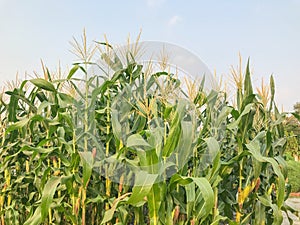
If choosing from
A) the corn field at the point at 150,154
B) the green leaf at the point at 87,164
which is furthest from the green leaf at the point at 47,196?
the green leaf at the point at 87,164

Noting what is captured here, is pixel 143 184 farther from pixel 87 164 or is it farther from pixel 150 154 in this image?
pixel 87 164

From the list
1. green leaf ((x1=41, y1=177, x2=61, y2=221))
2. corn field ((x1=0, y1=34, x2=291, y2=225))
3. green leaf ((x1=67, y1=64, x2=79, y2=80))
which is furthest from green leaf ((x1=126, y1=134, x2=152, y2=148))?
green leaf ((x1=67, y1=64, x2=79, y2=80))

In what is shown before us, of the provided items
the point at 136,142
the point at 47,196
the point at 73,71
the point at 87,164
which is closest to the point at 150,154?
the point at 136,142

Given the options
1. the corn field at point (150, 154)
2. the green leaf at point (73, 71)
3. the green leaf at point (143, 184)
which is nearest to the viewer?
the green leaf at point (143, 184)

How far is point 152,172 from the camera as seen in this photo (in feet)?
6.75

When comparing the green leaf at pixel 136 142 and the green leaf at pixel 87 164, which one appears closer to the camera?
the green leaf at pixel 136 142

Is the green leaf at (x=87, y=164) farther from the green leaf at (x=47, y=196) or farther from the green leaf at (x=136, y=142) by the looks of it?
the green leaf at (x=136, y=142)

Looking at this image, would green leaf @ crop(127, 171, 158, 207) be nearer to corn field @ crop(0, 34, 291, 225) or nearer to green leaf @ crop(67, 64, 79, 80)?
corn field @ crop(0, 34, 291, 225)

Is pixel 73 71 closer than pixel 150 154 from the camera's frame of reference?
No

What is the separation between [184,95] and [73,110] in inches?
30.2

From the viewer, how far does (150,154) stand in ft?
6.70

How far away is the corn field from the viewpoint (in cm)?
212

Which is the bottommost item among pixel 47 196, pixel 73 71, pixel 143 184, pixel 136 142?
pixel 47 196

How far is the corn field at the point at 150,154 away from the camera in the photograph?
2.12m
